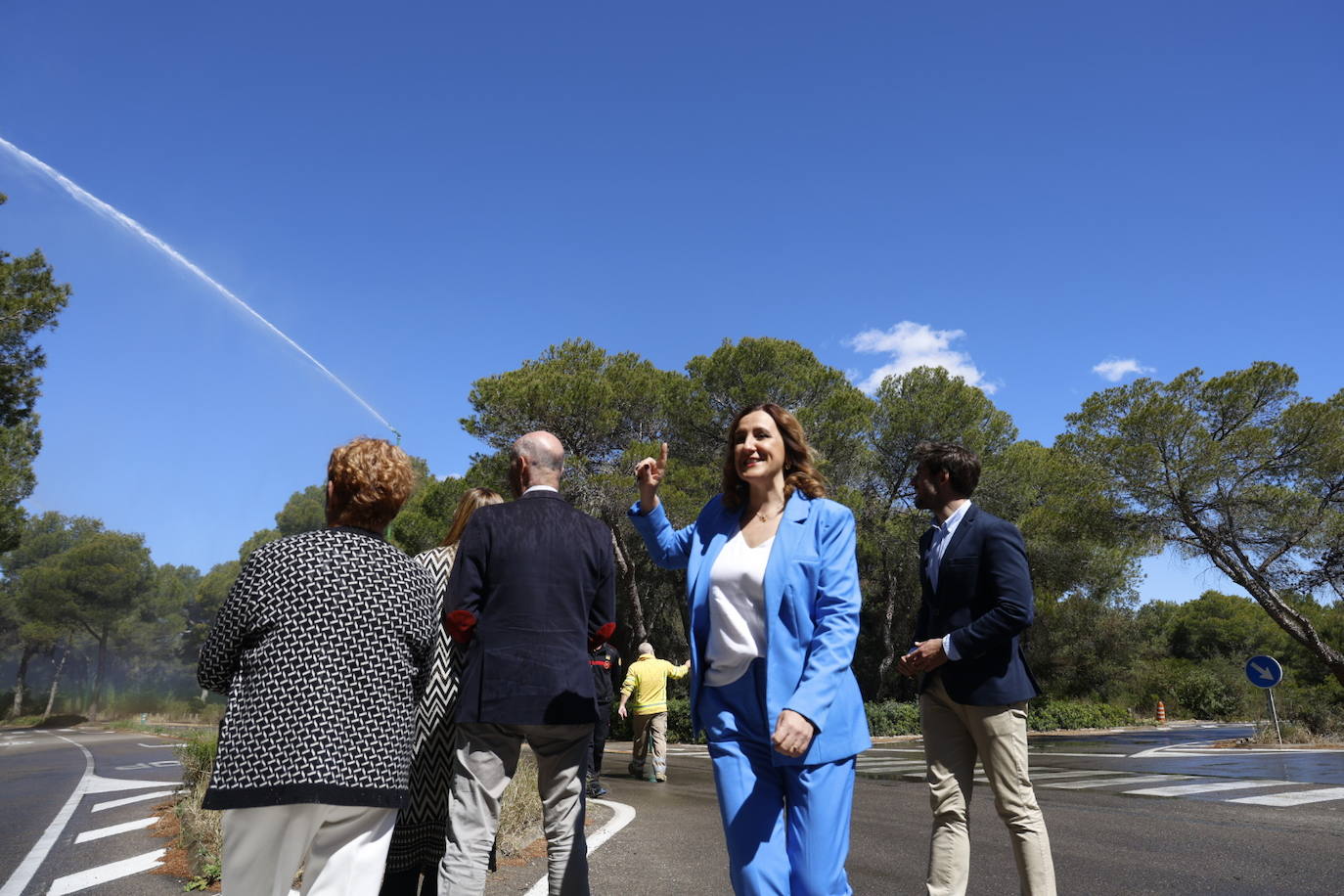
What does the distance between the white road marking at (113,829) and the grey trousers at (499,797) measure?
5.51m

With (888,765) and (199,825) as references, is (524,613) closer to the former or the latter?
(199,825)

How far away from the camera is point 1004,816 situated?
3.33 meters

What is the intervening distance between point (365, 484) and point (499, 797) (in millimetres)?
1199

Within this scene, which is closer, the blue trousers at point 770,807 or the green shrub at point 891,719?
the blue trousers at point 770,807

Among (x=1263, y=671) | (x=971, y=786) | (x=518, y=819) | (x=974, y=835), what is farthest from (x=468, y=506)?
(x=1263, y=671)

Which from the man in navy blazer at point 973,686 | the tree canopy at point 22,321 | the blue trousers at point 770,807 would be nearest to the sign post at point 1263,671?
the man in navy blazer at point 973,686

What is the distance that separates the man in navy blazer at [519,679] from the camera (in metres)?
2.93

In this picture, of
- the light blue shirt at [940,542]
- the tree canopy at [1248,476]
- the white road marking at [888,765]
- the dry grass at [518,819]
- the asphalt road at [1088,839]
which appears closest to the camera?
the light blue shirt at [940,542]

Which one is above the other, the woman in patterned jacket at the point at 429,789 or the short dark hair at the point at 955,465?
the short dark hair at the point at 955,465

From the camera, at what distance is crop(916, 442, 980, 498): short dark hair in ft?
12.4

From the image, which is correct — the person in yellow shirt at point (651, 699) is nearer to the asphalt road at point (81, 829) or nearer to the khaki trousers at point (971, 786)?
the asphalt road at point (81, 829)

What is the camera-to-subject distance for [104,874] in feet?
17.0

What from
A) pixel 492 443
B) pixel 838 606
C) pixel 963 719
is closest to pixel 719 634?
pixel 838 606

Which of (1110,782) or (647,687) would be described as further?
(647,687)
